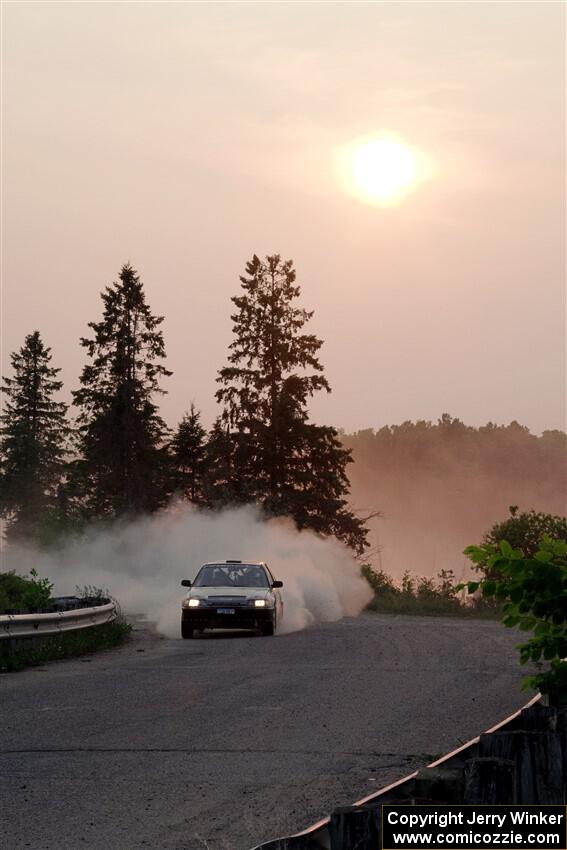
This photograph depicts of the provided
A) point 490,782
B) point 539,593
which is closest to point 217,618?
point 539,593

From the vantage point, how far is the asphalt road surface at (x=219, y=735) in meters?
8.37

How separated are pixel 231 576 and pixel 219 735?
17.4m

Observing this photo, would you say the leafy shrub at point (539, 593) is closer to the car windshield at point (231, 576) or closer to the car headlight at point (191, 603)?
the car headlight at point (191, 603)

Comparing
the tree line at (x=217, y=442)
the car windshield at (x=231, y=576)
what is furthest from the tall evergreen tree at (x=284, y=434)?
the car windshield at (x=231, y=576)

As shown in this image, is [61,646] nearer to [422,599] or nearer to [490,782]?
[490,782]

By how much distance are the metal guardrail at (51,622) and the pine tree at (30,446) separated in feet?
222

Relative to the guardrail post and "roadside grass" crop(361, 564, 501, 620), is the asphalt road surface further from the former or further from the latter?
"roadside grass" crop(361, 564, 501, 620)

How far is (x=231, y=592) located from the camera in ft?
93.2

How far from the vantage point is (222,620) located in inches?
1099

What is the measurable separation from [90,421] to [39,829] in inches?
2913

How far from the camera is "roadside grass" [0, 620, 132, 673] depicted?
67.3 ft

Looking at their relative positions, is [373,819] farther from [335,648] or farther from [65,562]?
[65,562]

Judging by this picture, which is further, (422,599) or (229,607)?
(422,599)

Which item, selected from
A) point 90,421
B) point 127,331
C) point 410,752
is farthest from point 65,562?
point 410,752
